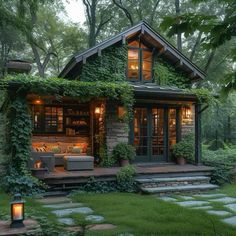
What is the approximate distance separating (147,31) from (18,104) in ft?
17.3

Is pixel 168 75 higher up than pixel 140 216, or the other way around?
pixel 168 75

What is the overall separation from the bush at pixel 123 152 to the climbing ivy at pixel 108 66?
2357 millimetres

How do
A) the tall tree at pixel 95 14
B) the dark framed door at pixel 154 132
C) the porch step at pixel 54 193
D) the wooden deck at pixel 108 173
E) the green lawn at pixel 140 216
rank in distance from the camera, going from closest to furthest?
the green lawn at pixel 140 216
the porch step at pixel 54 193
the wooden deck at pixel 108 173
the dark framed door at pixel 154 132
the tall tree at pixel 95 14

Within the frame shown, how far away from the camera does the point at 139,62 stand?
1168 cm

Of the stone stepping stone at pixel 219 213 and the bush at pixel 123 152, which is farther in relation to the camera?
the bush at pixel 123 152

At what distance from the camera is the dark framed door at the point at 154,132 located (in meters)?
11.0

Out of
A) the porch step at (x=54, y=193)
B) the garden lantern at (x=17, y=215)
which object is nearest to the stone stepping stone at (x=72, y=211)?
the porch step at (x=54, y=193)

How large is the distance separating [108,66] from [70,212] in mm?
6058

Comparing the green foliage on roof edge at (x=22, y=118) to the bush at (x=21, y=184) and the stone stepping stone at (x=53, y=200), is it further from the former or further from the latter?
the stone stepping stone at (x=53, y=200)

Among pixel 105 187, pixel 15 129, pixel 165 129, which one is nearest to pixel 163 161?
pixel 165 129

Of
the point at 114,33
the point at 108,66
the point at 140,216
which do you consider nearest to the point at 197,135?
the point at 108,66

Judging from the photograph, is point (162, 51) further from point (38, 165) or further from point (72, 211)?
point (72, 211)

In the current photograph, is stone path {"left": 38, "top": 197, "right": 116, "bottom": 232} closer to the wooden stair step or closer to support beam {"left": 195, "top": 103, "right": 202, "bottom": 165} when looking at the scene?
the wooden stair step

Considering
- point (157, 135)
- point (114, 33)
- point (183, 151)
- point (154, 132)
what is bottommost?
point (183, 151)
